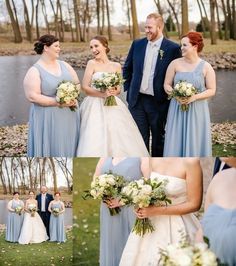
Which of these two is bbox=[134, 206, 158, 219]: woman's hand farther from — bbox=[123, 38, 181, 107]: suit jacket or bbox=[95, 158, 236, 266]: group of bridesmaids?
bbox=[123, 38, 181, 107]: suit jacket

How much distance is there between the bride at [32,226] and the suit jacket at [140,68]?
46.1 inches

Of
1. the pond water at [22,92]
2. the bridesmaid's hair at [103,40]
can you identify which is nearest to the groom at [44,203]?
the pond water at [22,92]

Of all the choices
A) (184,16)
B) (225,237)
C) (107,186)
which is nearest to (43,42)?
(184,16)

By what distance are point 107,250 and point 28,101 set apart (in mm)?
1351

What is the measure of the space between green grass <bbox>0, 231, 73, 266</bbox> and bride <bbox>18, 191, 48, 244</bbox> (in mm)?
53

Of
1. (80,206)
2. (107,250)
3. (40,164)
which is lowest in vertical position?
(107,250)

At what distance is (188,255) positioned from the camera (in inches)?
185

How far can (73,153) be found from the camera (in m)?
5.46

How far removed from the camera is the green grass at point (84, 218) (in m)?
5.43

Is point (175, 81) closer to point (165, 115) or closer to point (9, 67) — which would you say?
point (165, 115)

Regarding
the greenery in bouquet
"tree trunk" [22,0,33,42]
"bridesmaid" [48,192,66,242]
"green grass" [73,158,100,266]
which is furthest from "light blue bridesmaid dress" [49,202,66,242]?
"tree trunk" [22,0,33,42]

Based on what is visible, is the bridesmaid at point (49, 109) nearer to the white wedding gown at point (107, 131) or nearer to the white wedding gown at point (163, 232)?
the white wedding gown at point (107, 131)

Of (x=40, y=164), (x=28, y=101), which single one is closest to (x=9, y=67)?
(x=28, y=101)

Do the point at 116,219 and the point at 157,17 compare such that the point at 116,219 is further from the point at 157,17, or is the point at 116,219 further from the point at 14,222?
the point at 157,17
